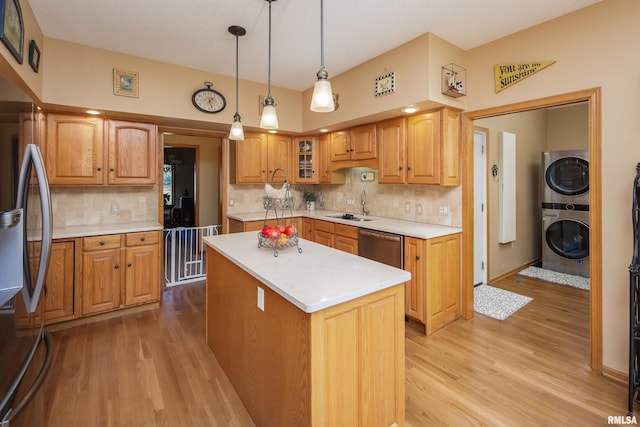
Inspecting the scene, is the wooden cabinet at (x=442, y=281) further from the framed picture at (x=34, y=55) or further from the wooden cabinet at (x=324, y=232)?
the framed picture at (x=34, y=55)

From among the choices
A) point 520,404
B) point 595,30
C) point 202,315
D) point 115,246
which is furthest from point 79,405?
point 595,30

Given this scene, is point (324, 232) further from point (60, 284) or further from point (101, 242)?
point (60, 284)

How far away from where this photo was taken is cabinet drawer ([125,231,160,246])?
330 centimetres

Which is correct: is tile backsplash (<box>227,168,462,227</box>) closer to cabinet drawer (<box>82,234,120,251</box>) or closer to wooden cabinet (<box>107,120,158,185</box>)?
wooden cabinet (<box>107,120,158,185</box>)

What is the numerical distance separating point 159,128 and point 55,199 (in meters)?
1.38

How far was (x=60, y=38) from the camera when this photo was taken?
2.91 m

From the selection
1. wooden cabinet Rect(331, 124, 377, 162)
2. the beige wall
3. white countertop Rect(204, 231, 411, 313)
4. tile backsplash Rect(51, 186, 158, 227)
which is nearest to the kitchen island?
white countertop Rect(204, 231, 411, 313)

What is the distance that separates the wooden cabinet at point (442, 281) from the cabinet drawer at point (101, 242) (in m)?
3.12

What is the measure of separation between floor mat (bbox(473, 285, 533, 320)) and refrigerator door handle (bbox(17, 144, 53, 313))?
370 cm

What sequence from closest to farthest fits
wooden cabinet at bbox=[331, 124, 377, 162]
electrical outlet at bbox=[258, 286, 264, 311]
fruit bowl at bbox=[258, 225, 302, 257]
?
electrical outlet at bbox=[258, 286, 264, 311] < fruit bowl at bbox=[258, 225, 302, 257] < wooden cabinet at bbox=[331, 124, 377, 162]

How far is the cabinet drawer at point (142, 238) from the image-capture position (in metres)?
3.30

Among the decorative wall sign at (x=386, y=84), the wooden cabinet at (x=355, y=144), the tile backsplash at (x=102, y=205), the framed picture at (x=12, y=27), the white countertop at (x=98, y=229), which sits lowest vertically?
the white countertop at (x=98, y=229)

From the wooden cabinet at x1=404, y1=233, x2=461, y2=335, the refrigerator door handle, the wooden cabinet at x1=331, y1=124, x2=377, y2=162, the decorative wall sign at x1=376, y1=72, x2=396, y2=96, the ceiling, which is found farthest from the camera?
the wooden cabinet at x1=331, y1=124, x2=377, y2=162

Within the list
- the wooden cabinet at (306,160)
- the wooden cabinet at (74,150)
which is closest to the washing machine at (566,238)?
the wooden cabinet at (306,160)
